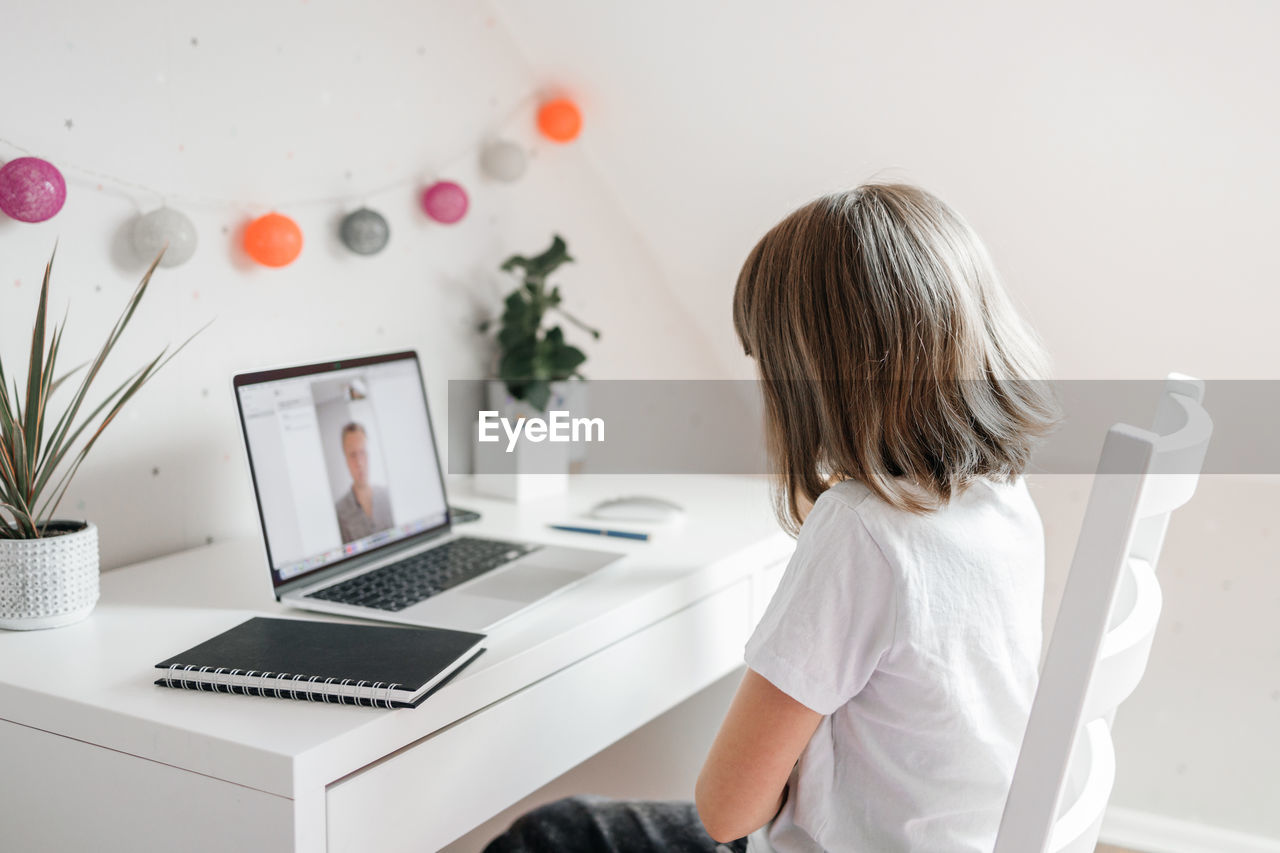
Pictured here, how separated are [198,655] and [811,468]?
583 millimetres

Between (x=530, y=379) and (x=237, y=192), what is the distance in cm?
53

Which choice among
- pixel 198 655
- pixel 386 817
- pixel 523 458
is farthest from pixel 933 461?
pixel 523 458

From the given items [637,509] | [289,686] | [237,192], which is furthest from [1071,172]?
[289,686]

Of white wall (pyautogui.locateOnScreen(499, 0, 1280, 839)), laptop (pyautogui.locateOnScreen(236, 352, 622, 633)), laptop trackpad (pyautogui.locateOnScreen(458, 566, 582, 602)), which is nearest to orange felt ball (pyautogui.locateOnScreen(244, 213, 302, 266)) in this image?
laptop (pyautogui.locateOnScreen(236, 352, 622, 633))

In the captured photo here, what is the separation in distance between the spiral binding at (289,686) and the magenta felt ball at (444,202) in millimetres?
923

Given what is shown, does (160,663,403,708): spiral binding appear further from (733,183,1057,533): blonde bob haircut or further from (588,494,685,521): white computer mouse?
(588,494,685,521): white computer mouse

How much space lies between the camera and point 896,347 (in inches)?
35.8

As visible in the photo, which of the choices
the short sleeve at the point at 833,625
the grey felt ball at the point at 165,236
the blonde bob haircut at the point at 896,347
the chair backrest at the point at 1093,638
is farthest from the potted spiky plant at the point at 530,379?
the chair backrest at the point at 1093,638

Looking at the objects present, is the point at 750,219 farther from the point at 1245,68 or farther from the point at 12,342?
the point at 12,342

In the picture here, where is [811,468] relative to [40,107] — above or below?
below

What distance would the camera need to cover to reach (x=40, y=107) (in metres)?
1.20

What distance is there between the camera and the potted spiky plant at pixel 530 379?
1.74 meters

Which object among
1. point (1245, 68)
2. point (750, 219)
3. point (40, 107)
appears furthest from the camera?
A: point (750, 219)

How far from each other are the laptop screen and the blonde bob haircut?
597 millimetres
